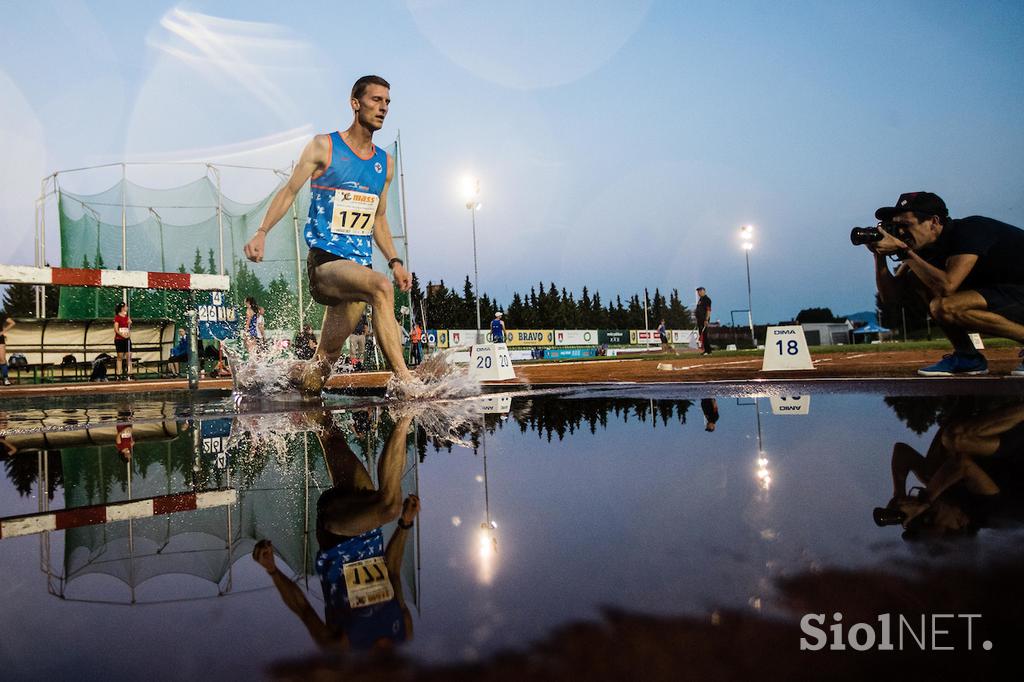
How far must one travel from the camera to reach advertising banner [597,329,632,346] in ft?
175

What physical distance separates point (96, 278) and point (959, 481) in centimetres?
1480

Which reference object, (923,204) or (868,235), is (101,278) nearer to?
(868,235)

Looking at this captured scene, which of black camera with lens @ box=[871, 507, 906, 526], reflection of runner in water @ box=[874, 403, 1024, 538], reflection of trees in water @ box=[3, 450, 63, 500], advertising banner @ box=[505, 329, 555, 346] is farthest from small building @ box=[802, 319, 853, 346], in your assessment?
reflection of trees in water @ box=[3, 450, 63, 500]

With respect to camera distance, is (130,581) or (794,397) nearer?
(130,581)

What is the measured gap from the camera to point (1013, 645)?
867 mm

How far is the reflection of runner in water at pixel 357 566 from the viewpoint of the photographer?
1020 millimetres

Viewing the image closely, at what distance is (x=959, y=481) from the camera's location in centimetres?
191

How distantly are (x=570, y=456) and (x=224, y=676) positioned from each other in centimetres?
203

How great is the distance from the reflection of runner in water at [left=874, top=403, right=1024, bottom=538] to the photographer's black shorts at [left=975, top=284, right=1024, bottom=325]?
3.27 metres

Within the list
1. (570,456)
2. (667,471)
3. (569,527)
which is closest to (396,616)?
(569,527)

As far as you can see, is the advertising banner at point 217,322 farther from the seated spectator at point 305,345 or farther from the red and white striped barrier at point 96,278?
the red and white striped barrier at point 96,278

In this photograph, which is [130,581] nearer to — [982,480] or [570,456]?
[570,456]

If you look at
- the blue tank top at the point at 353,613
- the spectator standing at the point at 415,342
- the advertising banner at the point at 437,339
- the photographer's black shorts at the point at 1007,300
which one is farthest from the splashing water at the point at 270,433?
the advertising banner at the point at 437,339

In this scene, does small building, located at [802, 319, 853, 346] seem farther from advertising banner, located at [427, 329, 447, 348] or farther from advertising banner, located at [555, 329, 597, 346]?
advertising banner, located at [427, 329, 447, 348]
